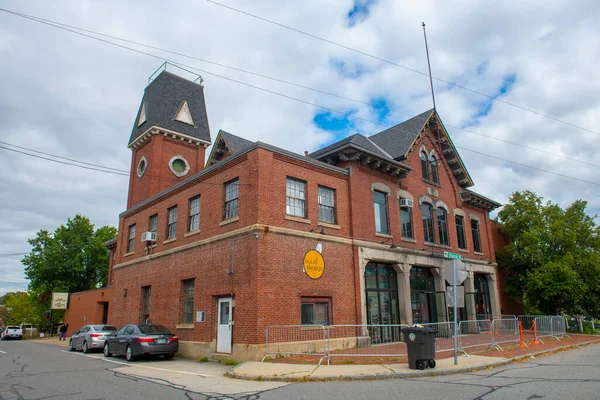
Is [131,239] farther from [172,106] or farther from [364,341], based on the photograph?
[364,341]

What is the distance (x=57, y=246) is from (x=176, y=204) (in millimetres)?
37296

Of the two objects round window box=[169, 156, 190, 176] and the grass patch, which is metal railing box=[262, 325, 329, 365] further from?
round window box=[169, 156, 190, 176]

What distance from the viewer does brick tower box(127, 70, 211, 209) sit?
2750 cm

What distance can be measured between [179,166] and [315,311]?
16779 mm

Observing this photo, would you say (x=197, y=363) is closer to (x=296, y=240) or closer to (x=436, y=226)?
(x=296, y=240)

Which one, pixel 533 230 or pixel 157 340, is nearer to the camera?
pixel 157 340

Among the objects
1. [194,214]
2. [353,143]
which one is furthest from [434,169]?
[194,214]

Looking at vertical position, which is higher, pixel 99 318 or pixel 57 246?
pixel 57 246

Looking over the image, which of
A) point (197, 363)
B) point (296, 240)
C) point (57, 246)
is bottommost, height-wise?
point (197, 363)

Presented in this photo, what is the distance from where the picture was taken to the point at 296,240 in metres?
15.7

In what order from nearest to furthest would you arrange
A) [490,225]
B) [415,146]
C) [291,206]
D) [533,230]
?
1. [291,206]
2. [415,146]
3. [533,230]
4. [490,225]

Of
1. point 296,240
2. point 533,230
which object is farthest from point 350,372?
point 533,230

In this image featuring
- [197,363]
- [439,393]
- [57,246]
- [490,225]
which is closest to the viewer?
[439,393]

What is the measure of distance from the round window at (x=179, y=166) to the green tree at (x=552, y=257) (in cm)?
2270
